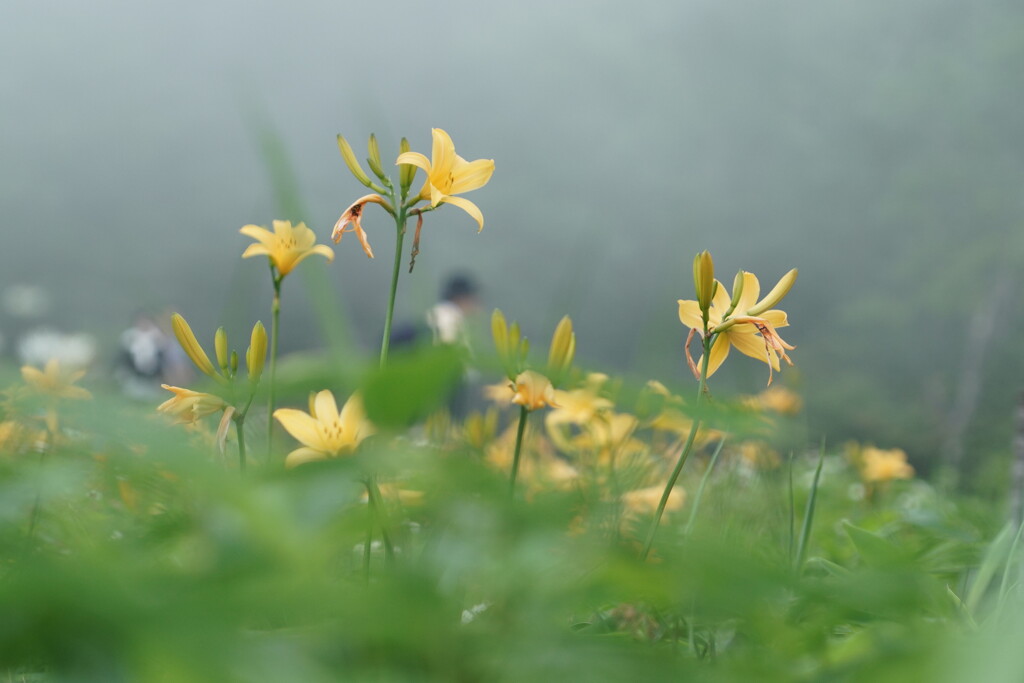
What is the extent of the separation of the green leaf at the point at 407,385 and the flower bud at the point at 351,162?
38 centimetres

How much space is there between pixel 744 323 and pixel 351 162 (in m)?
0.29

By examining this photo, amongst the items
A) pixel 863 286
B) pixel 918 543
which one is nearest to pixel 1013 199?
pixel 863 286

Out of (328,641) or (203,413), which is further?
(203,413)

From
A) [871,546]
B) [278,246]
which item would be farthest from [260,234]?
[871,546]

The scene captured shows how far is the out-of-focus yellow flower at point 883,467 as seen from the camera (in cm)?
195

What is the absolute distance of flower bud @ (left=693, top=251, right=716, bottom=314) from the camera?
1.70ft

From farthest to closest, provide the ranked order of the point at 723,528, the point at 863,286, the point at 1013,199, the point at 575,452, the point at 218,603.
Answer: the point at 863,286, the point at 1013,199, the point at 575,452, the point at 723,528, the point at 218,603

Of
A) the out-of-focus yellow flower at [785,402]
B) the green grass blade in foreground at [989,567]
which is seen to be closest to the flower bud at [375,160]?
the green grass blade in foreground at [989,567]

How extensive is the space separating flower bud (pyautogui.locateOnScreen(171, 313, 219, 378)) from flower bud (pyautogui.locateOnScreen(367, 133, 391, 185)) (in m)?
0.16

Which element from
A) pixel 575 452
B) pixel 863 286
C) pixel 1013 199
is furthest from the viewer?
pixel 863 286

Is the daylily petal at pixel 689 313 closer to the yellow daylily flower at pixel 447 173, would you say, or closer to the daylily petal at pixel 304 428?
the yellow daylily flower at pixel 447 173

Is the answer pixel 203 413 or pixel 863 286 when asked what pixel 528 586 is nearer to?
pixel 203 413

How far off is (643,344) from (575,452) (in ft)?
1.12

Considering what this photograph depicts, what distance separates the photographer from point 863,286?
63.4 feet
